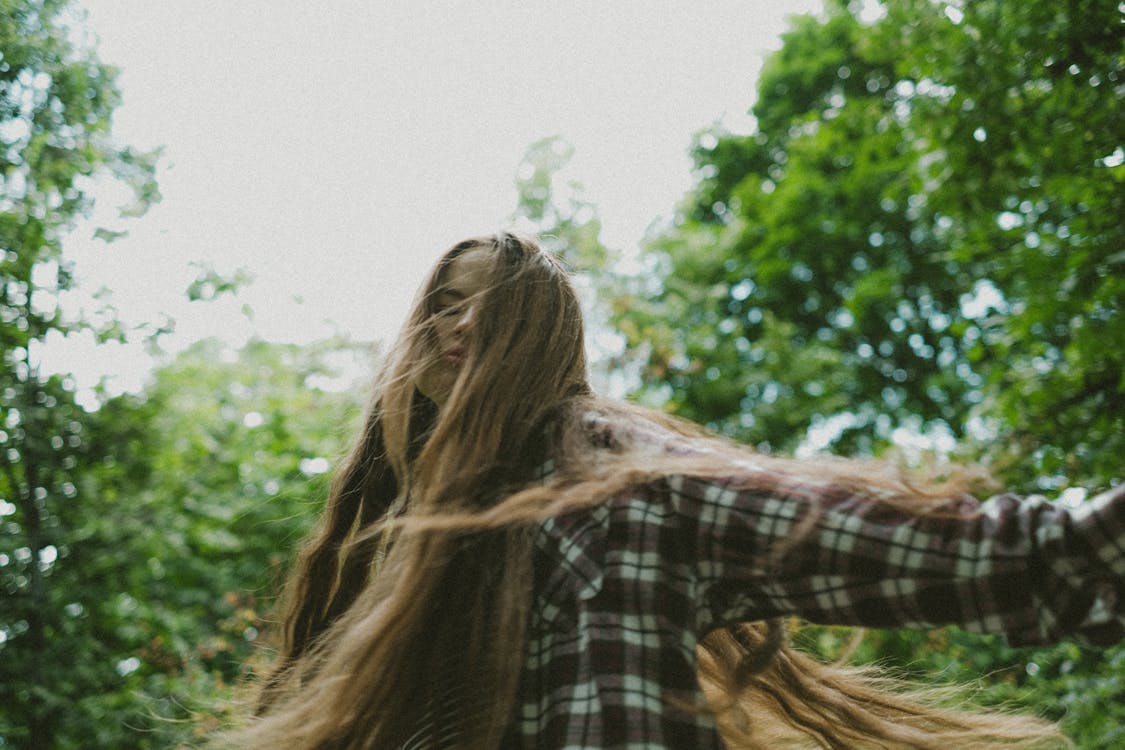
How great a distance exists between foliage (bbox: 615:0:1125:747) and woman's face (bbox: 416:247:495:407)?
4.36 ft

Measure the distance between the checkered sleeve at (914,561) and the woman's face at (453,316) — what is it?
667 mm

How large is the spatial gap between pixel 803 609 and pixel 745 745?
453 millimetres

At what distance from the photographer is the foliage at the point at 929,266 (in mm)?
3064

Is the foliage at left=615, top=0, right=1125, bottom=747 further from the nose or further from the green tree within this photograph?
the green tree

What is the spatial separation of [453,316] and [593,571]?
735 mm

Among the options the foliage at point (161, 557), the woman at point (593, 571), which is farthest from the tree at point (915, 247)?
the foliage at point (161, 557)

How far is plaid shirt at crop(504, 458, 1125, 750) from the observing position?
3.77ft

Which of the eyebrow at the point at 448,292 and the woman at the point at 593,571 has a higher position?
the eyebrow at the point at 448,292

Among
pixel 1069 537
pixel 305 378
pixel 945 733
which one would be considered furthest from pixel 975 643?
pixel 305 378

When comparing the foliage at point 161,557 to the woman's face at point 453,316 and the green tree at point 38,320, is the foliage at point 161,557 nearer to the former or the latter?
the green tree at point 38,320

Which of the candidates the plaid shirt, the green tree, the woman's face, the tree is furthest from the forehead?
the green tree

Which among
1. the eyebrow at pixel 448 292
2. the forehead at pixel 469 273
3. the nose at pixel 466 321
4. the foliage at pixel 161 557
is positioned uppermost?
the forehead at pixel 469 273

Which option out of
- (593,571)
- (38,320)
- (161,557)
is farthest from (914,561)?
(161,557)

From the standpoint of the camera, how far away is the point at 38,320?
4406 mm
